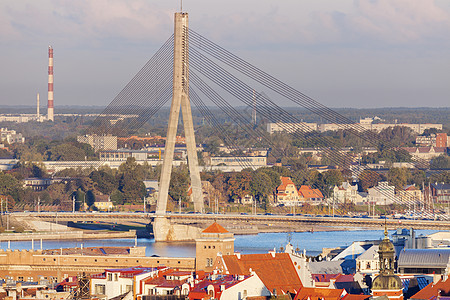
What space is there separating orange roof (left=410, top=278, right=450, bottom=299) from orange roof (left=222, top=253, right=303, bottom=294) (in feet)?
10.8

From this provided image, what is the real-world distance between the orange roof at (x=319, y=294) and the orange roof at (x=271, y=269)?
204cm

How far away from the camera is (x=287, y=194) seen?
71.8 metres

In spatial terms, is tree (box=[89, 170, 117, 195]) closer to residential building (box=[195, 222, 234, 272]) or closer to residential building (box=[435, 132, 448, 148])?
residential building (box=[195, 222, 234, 272])

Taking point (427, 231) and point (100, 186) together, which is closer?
point (427, 231)

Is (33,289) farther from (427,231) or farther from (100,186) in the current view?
(100,186)

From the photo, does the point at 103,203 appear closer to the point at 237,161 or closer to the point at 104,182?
the point at 104,182

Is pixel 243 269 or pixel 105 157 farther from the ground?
pixel 105 157

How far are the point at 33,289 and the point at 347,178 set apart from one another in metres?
47.6

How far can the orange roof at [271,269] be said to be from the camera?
2803 cm

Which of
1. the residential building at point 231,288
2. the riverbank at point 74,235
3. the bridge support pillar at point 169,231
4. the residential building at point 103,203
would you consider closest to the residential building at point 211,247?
the residential building at point 231,288

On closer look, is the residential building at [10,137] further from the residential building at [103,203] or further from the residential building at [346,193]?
the residential building at [346,193]

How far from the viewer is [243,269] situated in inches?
1141

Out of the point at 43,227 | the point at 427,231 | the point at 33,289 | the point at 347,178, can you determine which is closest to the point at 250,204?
the point at 347,178

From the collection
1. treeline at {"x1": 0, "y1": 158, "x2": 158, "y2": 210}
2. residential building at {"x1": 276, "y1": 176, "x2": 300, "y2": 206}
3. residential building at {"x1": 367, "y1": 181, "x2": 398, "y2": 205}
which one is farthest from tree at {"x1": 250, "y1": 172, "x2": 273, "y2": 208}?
treeline at {"x1": 0, "y1": 158, "x2": 158, "y2": 210}
